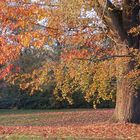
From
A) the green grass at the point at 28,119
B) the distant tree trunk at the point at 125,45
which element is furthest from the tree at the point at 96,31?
the green grass at the point at 28,119

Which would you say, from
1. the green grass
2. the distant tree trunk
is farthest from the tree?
the green grass

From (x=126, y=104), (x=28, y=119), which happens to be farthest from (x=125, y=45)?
(x=28, y=119)

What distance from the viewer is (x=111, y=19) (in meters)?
18.7

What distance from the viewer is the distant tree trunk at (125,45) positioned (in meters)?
17.9

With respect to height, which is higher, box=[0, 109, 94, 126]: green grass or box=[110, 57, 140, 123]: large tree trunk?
box=[110, 57, 140, 123]: large tree trunk

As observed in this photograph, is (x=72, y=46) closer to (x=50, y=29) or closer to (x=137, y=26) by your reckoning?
(x=50, y=29)

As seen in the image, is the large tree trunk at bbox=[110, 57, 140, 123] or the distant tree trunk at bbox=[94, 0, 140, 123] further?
the large tree trunk at bbox=[110, 57, 140, 123]

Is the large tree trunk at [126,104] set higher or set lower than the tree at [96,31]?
lower

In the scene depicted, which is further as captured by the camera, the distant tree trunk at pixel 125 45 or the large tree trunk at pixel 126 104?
the large tree trunk at pixel 126 104

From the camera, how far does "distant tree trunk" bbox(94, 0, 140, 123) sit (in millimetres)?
17931

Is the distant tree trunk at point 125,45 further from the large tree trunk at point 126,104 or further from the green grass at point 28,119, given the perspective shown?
the green grass at point 28,119

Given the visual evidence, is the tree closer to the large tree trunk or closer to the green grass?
the large tree trunk

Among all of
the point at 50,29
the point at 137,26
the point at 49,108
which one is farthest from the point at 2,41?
the point at 49,108

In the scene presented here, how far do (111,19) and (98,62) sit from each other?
7.28 feet
